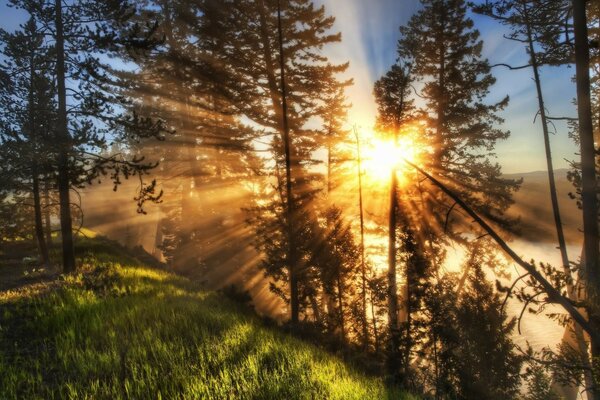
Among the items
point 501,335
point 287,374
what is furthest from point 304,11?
point 501,335

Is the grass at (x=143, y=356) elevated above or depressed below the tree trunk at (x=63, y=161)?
below

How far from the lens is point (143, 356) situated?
459cm

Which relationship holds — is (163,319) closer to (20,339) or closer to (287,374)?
(20,339)

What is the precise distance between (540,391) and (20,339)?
641 inches

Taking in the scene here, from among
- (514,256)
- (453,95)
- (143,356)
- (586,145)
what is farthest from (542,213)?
(143,356)

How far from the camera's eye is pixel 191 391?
371cm

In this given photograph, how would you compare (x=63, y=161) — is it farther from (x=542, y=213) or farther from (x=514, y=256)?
(x=542, y=213)

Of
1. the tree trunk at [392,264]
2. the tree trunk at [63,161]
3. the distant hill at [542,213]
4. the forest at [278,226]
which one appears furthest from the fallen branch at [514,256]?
the distant hill at [542,213]

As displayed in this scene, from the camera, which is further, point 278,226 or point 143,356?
point 278,226

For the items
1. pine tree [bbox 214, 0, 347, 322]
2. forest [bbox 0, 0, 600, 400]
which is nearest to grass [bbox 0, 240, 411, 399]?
forest [bbox 0, 0, 600, 400]

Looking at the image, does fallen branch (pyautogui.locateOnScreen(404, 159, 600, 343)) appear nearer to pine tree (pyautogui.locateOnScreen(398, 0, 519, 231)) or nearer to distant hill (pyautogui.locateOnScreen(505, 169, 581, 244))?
pine tree (pyautogui.locateOnScreen(398, 0, 519, 231))

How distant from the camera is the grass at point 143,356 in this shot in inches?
151

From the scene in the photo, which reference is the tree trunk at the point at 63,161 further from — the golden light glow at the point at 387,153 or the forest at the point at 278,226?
the golden light glow at the point at 387,153

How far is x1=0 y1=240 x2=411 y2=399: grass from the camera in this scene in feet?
12.6
